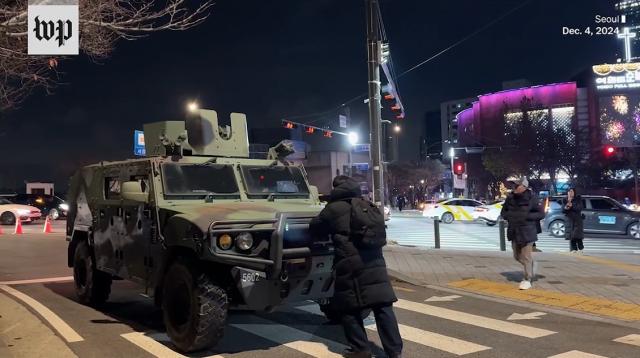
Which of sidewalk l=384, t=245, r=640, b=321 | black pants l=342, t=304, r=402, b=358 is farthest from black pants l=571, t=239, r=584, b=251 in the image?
black pants l=342, t=304, r=402, b=358

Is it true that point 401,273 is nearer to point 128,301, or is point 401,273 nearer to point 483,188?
point 128,301

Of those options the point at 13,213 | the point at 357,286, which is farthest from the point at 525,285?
the point at 13,213

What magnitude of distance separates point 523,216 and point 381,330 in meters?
5.21

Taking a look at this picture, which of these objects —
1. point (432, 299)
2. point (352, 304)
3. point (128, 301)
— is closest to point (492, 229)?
point (432, 299)

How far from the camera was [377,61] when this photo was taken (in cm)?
1438

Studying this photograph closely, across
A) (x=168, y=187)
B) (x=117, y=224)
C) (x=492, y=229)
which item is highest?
(x=168, y=187)

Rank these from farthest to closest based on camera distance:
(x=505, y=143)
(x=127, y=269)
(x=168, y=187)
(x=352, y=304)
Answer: (x=505, y=143) → (x=127, y=269) → (x=168, y=187) → (x=352, y=304)

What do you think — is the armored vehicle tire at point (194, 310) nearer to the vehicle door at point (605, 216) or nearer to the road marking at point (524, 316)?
the road marking at point (524, 316)

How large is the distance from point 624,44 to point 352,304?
309ft

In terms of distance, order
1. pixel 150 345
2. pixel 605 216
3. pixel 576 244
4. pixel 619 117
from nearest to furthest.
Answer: pixel 150 345, pixel 576 244, pixel 605 216, pixel 619 117

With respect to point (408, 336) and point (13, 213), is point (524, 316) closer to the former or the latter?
point (408, 336)

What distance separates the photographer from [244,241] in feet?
18.7

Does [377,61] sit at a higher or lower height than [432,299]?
higher

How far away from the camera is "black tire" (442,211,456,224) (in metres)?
30.7
